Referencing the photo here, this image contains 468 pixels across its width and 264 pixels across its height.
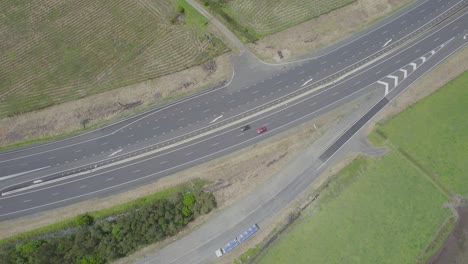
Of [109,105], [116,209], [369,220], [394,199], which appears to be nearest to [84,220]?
[116,209]

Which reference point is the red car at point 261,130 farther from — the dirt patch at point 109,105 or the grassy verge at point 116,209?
the grassy verge at point 116,209

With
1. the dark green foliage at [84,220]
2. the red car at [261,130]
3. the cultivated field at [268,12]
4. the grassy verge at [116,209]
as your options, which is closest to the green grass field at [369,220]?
the red car at [261,130]

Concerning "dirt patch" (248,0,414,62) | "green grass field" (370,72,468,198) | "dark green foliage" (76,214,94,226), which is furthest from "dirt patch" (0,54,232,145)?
"green grass field" (370,72,468,198)

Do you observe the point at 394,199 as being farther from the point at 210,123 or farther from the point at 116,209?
the point at 116,209

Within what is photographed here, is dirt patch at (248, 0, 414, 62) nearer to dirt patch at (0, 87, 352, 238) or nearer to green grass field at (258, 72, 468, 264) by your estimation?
dirt patch at (0, 87, 352, 238)

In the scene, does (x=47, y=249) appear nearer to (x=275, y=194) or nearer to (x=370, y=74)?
(x=275, y=194)

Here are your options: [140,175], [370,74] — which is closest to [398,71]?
[370,74]
